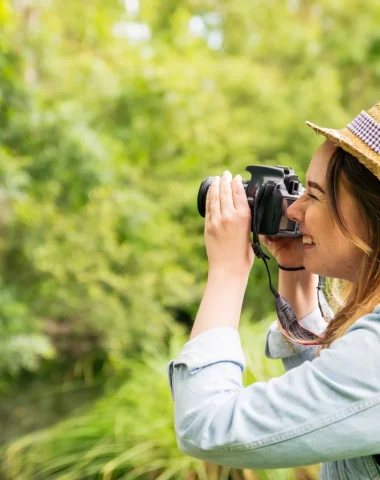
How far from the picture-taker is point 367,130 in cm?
85

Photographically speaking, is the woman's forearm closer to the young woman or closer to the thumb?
the young woman

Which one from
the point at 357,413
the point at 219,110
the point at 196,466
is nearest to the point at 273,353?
the point at 357,413

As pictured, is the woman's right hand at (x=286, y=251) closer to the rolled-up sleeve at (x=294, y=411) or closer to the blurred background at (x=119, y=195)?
the rolled-up sleeve at (x=294, y=411)

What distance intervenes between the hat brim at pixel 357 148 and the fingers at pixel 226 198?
0.18 m

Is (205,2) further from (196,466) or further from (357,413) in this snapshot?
(357,413)

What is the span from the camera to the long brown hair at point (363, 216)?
0.87 meters

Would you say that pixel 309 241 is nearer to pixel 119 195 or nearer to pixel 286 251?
pixel 286 251

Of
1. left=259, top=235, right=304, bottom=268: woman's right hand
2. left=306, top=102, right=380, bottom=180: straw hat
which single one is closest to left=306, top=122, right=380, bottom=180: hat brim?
left=306, top=102, right=380, bottom=180: straw hat

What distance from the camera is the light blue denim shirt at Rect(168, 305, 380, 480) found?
724mm

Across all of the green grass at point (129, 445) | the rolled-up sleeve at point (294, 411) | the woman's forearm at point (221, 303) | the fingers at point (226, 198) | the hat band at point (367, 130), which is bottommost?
the green grass at point (129, 445)

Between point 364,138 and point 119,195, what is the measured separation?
119 inches

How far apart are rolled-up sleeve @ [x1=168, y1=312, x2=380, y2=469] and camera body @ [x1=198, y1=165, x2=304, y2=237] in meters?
0.27

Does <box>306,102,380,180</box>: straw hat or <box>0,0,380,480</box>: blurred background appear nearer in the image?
<box>306,102,380,180</box>: straw hat

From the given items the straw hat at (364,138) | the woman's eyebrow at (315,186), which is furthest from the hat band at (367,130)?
the woman's eyebrow at (315,186)
